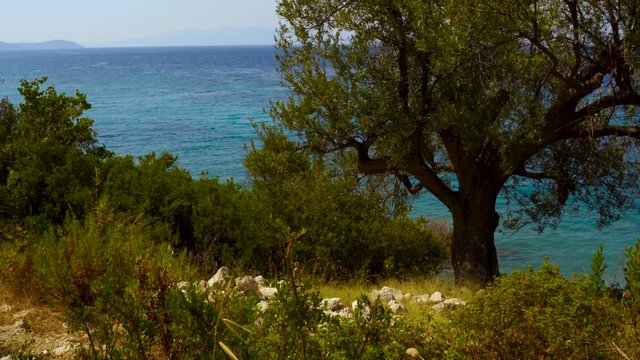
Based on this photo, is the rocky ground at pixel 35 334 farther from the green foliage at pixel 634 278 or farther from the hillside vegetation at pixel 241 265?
the green foliage at pixel 634 278

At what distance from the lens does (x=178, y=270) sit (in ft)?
23.7

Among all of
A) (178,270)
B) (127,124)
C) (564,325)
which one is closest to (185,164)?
(127,124)

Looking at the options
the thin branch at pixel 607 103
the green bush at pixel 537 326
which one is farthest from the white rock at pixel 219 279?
the thin branch at pixel 607 103

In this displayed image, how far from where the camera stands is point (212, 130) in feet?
184

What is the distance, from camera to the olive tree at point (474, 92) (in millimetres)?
10711

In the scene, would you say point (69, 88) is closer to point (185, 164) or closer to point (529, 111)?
point (185, 164)

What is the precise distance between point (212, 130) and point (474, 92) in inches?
1806

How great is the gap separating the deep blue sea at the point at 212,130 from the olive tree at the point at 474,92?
2.79m

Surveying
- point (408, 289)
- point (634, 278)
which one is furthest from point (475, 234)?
point (634, 278)

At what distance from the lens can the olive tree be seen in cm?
1071

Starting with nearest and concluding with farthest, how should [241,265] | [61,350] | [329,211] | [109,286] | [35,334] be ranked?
[109,286]
[61,350]
[35,334]
[241,265]
[329,211]

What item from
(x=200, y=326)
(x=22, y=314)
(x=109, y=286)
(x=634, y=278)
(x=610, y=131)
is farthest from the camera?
(x=610, y=131)

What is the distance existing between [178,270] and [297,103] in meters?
7.11

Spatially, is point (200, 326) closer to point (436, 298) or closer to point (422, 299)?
point (422, 299)
